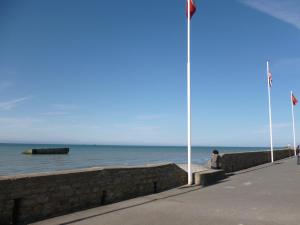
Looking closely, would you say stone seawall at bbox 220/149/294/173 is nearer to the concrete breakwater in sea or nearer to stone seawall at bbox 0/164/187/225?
the concrete breakwater in sea

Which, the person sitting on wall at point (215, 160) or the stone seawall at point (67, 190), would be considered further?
the person sitting on wall at point (215, 160)

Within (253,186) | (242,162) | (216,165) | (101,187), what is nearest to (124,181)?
(101,187)

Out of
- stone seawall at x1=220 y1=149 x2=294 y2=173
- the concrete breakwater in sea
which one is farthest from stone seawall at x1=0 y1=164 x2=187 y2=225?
stone seawall at x1=220 y1=149 x2=294 y2=173

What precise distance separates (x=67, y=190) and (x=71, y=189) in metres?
0.14

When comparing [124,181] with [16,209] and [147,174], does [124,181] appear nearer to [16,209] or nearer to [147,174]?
[147,174]

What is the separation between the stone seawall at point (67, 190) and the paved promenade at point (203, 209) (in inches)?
14.1

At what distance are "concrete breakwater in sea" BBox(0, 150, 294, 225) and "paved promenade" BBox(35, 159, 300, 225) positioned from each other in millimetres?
358

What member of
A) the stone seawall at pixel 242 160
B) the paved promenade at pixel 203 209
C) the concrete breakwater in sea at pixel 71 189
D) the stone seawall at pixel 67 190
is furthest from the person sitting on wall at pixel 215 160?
the stone seawall at pixel 67 190

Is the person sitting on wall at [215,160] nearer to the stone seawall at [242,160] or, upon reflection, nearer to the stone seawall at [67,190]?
the stone seawall at [242,160]

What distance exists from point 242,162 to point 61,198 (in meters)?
17.1

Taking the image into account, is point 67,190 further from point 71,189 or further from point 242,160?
point 242,160

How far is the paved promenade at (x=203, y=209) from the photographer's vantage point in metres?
8.74

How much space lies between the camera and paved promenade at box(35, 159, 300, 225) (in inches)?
344

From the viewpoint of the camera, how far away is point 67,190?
995 centimetres
